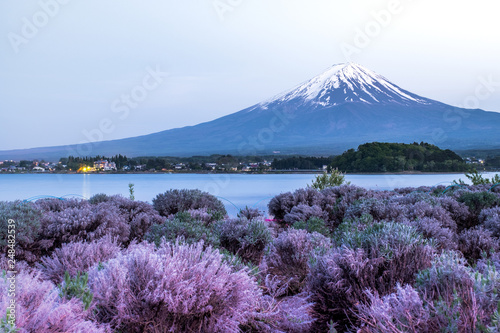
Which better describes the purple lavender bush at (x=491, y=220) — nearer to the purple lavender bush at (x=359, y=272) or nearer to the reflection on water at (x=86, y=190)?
the purple lavender bush at (x=359, y=272)

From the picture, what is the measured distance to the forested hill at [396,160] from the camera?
2606 cm

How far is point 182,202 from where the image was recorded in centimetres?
801

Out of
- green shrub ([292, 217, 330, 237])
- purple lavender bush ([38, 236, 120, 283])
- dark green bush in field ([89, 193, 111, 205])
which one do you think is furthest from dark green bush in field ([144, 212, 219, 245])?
dark green bush in field ([89, 193, 111, 205])

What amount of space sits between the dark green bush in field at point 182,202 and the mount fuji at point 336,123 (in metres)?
67.4

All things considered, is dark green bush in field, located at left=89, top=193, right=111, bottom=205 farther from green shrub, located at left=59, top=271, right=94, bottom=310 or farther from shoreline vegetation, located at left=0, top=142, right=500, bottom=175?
shoreline vegetation, located at left=0, top=142, right=500, bottom=175

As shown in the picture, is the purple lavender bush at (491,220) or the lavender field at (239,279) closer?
the lavender field at (239,279)

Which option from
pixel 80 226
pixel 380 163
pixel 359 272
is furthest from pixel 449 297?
pixel 380 163

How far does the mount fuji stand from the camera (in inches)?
3147

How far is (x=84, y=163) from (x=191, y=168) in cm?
877

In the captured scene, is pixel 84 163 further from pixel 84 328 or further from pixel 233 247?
pixel 84 328

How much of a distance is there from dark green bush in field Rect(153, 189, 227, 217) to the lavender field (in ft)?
5.81

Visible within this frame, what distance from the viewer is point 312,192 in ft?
30.1

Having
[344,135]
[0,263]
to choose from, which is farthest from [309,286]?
[344,135]

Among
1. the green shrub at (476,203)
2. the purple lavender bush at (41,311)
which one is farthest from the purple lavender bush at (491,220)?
the purple lavender bush at (41,311)
